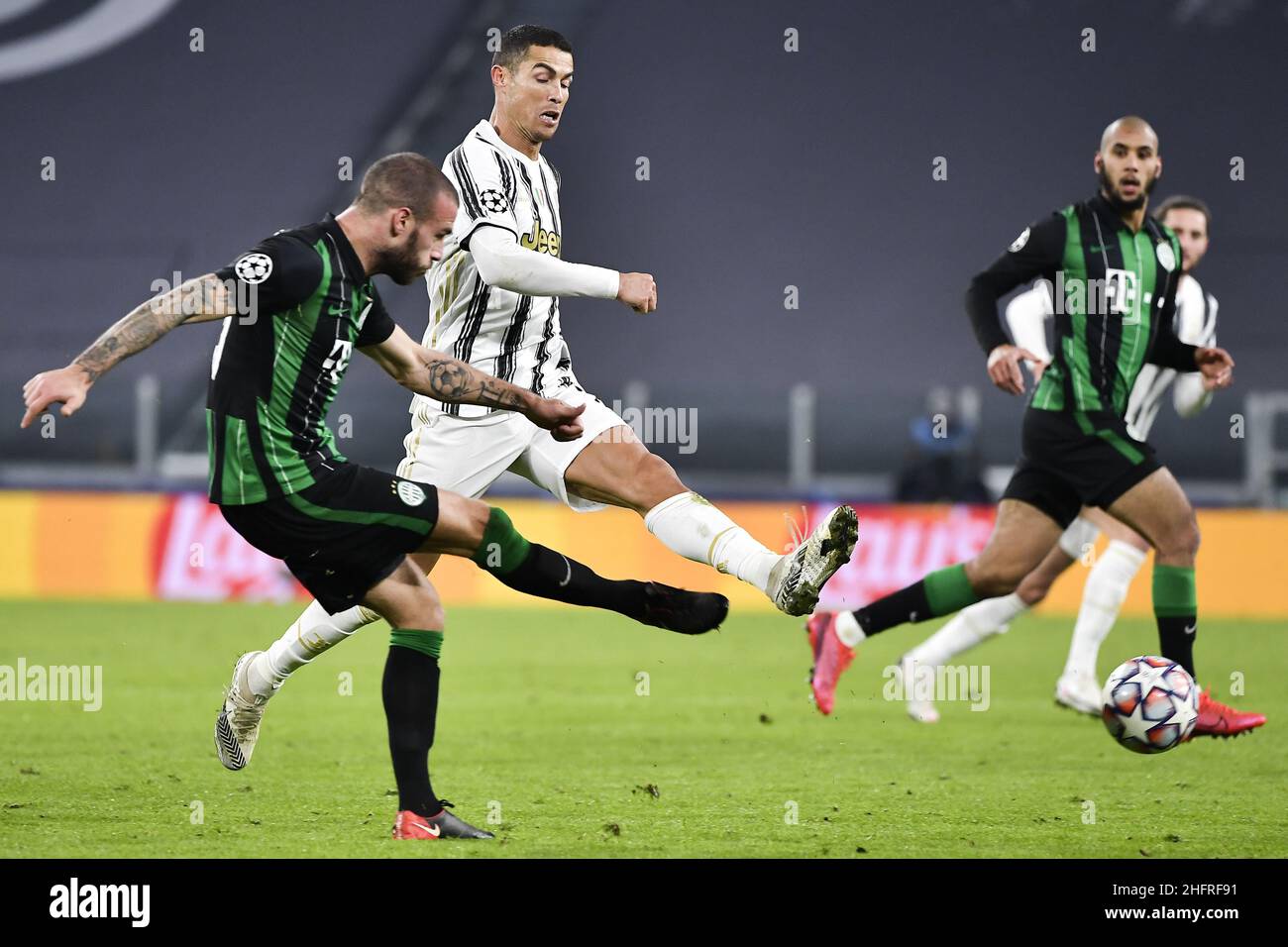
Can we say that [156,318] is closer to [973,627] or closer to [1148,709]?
[1148,709]

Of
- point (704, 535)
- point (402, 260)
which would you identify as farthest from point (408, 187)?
point (704, 535)

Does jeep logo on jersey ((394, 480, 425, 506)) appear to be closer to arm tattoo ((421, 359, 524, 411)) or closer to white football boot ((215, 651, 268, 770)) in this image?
arm tattoo ((421, 359, 524, 411))

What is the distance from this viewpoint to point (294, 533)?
477 cm

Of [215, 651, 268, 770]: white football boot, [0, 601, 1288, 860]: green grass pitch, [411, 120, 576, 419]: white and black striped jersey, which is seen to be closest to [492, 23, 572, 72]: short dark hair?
[411, 120, 576, 419]: white and black striped jersey

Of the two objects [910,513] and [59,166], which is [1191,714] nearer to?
[910,513]

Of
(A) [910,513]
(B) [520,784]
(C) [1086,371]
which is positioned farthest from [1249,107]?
(B) [520,784]

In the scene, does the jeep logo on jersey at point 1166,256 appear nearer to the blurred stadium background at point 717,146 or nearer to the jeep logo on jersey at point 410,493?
the jeep logo on jersey at point 410,493

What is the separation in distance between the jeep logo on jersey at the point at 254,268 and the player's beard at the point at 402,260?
1.13ft

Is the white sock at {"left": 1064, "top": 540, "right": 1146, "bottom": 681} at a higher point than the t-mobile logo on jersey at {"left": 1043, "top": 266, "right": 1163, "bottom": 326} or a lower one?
lower

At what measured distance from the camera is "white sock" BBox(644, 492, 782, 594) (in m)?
5.23

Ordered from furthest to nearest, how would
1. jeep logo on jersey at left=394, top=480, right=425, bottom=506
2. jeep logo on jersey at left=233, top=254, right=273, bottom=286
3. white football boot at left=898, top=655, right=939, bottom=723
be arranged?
white football boot at left=898, top=655, right=939, bottom=723
jeep logo on jersey at left=394, top=480, right=425, bottom=506
jeep logo on jersey at left=233, top=254, right=273, bottom=286

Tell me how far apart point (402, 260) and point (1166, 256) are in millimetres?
3284

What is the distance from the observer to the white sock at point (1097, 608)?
26.7 ft

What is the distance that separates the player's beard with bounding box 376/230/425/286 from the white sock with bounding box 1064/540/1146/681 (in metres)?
4.38
